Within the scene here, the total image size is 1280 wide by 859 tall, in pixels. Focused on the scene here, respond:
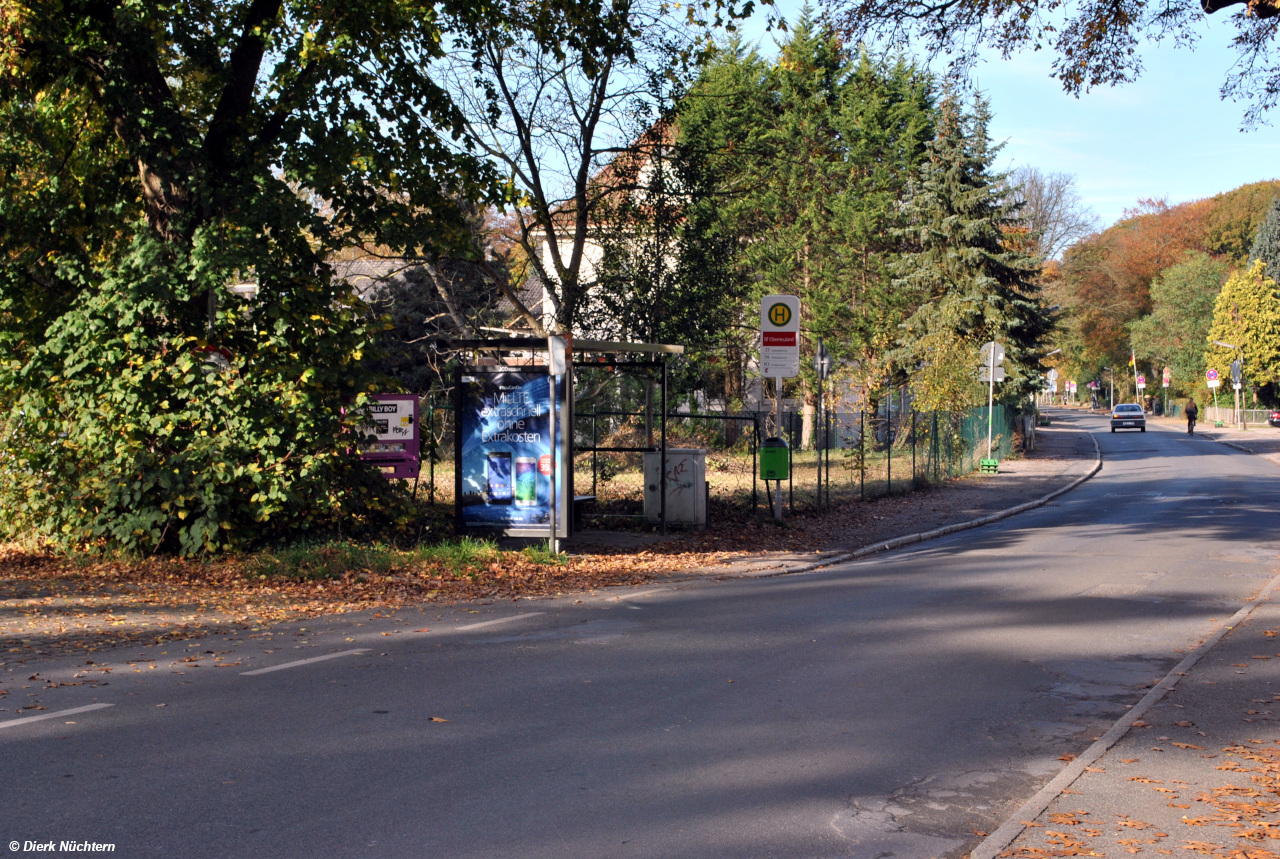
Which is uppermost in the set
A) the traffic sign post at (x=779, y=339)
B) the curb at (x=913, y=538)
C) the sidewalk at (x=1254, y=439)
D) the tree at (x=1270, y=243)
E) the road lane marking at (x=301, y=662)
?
the tree at (x=1270, y=243)

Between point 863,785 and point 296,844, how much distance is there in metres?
2.75

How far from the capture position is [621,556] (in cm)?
1439

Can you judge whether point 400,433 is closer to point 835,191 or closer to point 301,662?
point 301,662

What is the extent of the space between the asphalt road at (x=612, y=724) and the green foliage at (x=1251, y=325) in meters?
73.4

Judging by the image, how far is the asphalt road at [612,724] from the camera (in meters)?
4.79

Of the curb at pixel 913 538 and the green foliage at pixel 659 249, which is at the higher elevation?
the green foliage at pixel 659 249

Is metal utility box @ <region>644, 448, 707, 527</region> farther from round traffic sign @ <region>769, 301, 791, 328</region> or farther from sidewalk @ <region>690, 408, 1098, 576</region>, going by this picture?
round traffic sign @ <region>769, 301, 791, 328</region>

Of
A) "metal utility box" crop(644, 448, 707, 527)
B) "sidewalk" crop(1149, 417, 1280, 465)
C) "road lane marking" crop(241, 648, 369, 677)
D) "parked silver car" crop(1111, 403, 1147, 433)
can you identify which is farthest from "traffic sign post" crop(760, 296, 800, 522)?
"parked silver car" crop(1111, 403, 1147, 433)

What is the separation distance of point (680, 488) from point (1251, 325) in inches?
2854

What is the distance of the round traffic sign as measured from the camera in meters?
17.8

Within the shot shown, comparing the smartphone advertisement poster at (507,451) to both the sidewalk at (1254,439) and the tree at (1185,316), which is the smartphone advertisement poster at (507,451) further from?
the tree at (1185,316)

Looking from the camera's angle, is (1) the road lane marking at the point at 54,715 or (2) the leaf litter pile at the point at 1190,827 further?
(1) the road lane marking at the point at 54,715

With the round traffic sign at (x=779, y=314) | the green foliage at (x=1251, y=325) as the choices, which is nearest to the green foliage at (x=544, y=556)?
the round traffic sign at (x=779, y=314)

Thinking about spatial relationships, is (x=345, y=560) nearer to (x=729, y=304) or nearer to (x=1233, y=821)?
(x=1233, y=821)
